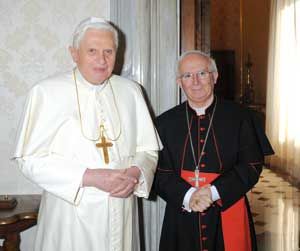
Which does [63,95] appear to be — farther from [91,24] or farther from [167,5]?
[167,5]

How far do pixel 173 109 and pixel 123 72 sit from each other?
46cm

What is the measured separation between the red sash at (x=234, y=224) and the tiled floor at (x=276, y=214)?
1808 mm

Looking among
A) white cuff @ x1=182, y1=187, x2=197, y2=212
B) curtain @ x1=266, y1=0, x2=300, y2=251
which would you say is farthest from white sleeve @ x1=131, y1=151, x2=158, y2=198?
curtain @ x1=266, y1=0, x2=300, y2=251

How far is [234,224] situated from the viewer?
2225 mm

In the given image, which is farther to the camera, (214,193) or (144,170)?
(214,193)

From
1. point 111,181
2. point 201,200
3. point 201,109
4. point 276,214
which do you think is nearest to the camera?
point 111,181

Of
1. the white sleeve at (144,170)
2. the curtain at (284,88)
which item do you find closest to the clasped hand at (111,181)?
the white sleeve at (144,170)

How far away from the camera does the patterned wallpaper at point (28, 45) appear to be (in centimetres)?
257

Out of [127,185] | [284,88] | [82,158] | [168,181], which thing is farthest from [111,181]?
[284,88]

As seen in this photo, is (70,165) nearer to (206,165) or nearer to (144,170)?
(144,170)

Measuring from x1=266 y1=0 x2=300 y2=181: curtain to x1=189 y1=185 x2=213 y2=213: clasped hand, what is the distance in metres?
5.26

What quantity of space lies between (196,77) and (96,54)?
62cm

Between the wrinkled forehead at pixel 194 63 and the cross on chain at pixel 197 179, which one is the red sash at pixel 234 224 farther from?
→ the wrinkled forehead at pixel 194 63

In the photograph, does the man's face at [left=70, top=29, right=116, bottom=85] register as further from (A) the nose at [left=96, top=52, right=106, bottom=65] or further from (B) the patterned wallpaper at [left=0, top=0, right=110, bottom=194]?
(B) the patterned wallpaper at [left=0, top=0, right=110, bottom=194]
